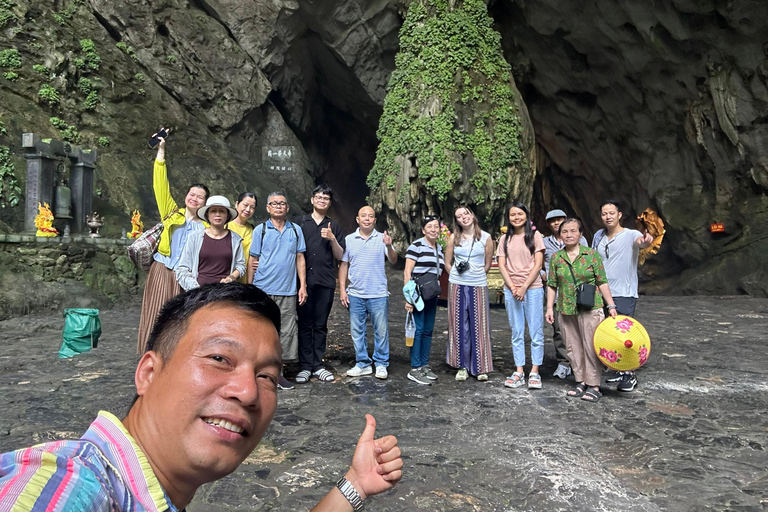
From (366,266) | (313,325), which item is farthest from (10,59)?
(366,266)

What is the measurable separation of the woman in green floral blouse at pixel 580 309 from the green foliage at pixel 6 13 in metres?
16.8

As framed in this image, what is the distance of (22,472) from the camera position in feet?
2.58

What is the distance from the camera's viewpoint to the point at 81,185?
41.7 feet

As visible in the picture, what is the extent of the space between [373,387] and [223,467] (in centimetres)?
445

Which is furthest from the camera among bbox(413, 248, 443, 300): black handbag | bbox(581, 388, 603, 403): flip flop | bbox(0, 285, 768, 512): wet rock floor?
bbox(413, 248, 443, 300): black handbag

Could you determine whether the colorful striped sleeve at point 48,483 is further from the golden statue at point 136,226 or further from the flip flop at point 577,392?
the golden statue at point 136,226

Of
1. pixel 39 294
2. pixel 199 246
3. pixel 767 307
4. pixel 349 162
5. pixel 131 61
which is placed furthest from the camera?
pixel 349 162

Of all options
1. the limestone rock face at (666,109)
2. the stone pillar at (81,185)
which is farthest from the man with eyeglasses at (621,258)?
the stone pillar at (81,185)

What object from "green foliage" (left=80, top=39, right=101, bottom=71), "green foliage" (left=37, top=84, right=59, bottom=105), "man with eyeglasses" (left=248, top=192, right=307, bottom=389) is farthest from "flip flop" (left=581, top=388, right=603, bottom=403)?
"green foliage" (left=80, top=39, right=101, bottom=71)

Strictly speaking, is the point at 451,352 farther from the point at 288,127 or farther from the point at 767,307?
the point at 288,127

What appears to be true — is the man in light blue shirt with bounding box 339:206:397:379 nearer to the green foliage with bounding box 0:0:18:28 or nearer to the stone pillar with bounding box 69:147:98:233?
the stone pillar with bounding box 69:147:98:233

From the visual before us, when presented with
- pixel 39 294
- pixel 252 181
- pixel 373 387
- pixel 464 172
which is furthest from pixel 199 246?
pixel 252 181

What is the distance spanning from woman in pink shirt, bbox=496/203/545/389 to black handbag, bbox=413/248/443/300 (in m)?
0.68

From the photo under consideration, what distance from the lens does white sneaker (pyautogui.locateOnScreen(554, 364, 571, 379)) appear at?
5777mm
